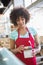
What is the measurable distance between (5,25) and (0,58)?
258cm

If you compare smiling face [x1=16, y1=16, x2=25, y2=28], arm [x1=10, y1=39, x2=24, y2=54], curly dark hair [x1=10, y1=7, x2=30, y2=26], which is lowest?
arm [x1=10, y1=39, x2=24, y2=54]

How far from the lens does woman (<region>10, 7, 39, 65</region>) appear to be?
1.86 metres

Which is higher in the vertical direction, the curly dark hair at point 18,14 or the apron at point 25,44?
the curly dark hair at point 18,14

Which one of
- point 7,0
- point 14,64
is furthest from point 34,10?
point 7,0

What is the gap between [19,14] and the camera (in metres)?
1.87

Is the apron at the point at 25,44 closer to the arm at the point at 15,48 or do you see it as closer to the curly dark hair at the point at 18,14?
the arm at the point at 15,48

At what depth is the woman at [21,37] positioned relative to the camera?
186 centimetres

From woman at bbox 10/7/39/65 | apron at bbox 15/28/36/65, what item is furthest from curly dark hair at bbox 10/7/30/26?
apron at bbox 15/28/36/65

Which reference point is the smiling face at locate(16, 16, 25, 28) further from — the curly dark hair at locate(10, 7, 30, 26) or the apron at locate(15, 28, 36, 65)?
the apron at locate(15, 28, 36, 65)

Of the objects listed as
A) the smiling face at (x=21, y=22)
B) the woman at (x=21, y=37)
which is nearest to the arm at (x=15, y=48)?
the woman at (x=21, y=37)

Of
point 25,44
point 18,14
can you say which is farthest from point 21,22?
point 25,44

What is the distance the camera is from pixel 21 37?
1.92m

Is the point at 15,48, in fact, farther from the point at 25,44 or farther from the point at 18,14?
the point at 18,14

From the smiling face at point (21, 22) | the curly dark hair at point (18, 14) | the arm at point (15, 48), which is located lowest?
the arm at point (15, 48)
